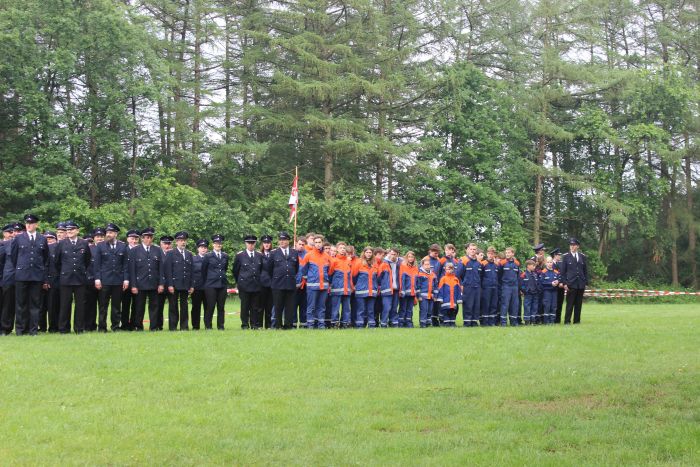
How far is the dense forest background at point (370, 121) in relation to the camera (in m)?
35.5

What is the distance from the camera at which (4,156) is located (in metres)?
35.3

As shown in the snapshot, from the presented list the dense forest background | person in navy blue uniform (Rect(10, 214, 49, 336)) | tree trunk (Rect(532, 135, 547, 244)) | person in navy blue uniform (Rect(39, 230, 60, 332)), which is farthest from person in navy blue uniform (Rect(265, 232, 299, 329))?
tree trunk (Rect(532, 135, 547, 244))

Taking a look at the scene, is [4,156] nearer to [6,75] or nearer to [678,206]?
[6,75]

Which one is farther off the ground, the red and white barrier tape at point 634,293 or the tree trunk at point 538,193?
the tree trunk at point 538,193

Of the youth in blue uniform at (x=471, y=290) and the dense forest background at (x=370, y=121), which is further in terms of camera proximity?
the dense forest background at (x=370, y=121)

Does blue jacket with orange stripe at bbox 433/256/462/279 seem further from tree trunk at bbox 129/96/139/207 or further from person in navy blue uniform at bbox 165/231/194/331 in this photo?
tree trunk at bbox 129/96/139/207

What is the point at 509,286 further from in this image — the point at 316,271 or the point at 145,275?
the point at 145,275

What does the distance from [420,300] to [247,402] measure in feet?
35.1

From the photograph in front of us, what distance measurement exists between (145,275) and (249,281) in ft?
7.15

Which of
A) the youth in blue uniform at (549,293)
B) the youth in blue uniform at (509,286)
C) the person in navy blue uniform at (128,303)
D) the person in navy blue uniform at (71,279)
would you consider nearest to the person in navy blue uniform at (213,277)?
the person in navy blue uniform at (128,303)

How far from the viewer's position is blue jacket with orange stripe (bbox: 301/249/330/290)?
17.5 metres

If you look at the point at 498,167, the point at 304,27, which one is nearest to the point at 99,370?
the point at 304,27

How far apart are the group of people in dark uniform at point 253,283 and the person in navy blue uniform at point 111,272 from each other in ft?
0.07

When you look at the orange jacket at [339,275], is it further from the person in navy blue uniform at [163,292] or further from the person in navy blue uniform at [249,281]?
the person in navy blue uniform at [163,292]
